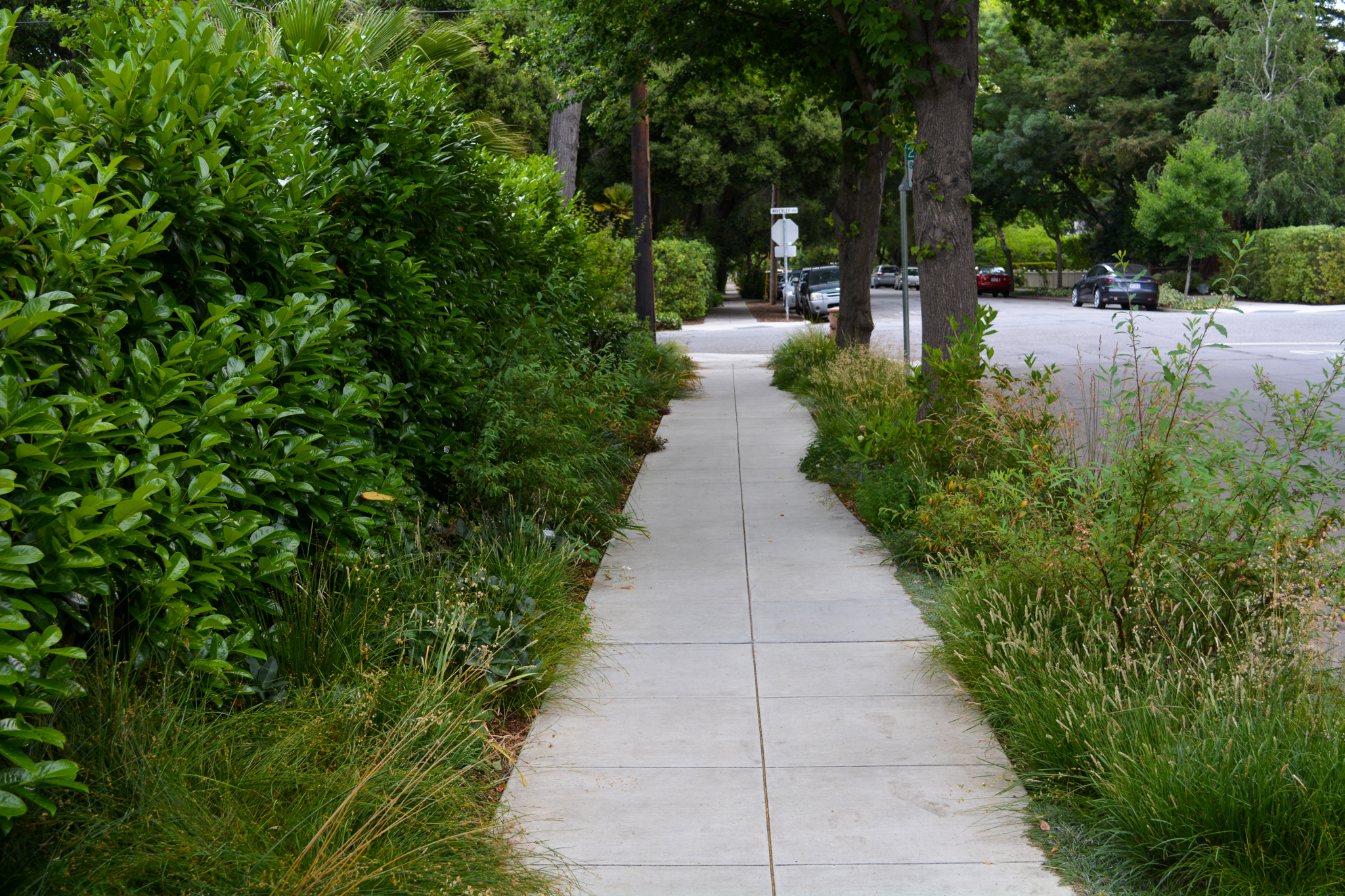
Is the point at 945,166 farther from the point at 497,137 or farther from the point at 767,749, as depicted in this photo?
the point at 497,137

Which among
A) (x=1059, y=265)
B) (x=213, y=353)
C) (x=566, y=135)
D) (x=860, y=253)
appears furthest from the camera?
(x=1059, y=265)

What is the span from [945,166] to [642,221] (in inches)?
408

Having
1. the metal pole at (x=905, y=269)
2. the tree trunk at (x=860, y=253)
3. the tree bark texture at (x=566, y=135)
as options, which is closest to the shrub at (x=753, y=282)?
the tree bark texture at (x=566, y=135)

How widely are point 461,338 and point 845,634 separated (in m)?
2.76

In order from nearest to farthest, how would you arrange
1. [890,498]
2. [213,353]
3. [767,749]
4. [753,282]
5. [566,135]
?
1. [213,353]
2. [767,749]
3. [890,498]
4. [566,135]
5. [753,282]

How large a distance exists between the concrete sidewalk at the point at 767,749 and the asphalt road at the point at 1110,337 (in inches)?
253

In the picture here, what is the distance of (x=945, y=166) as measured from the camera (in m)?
9.02

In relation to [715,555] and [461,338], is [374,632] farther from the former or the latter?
[715,555]

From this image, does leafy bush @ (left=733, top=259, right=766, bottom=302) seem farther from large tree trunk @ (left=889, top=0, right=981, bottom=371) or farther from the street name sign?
large tree trunk @ (left=889, top=0, right=981, bottom=371)

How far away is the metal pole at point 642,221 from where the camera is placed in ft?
58.8

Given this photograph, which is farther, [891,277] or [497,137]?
[891,277]

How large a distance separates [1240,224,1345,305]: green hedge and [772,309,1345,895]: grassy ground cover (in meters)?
36.1

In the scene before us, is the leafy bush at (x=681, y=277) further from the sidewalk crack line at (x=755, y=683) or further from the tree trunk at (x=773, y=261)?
the sidewalk crack line at (x=755, y=683)

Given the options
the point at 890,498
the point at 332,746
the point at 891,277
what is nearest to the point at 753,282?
the point at 891,277
